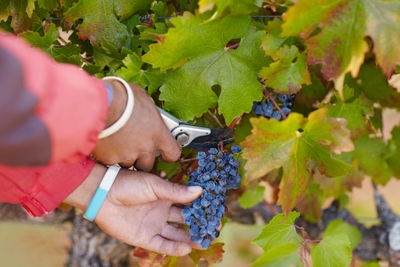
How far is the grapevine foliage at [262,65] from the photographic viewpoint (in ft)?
2.63

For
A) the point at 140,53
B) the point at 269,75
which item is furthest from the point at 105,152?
the point at 269,75

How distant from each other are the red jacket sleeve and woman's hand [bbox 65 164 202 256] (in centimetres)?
27

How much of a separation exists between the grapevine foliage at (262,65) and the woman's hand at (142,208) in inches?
3.8

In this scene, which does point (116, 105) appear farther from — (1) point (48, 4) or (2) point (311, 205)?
(2) point (311, 205)

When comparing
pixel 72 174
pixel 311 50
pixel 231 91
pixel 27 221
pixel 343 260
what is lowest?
pixel 27 221

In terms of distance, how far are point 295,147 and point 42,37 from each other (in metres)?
0.69

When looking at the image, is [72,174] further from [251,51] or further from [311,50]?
[311,50]

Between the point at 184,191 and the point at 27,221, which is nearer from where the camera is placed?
the point at 184,191

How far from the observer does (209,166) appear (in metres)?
0.95

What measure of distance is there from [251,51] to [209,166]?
28 cm

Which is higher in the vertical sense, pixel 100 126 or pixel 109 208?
pixel 100 126

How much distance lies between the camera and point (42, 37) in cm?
106

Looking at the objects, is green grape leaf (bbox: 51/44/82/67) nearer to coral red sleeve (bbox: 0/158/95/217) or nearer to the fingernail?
coral red sleeve (bbox: 0/158/95/217)

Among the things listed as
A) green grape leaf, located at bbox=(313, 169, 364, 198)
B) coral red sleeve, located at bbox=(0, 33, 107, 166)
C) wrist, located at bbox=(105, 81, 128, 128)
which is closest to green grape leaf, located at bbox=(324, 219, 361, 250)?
green grape leaf, located at bbox=(313, 169, 364, 198)
